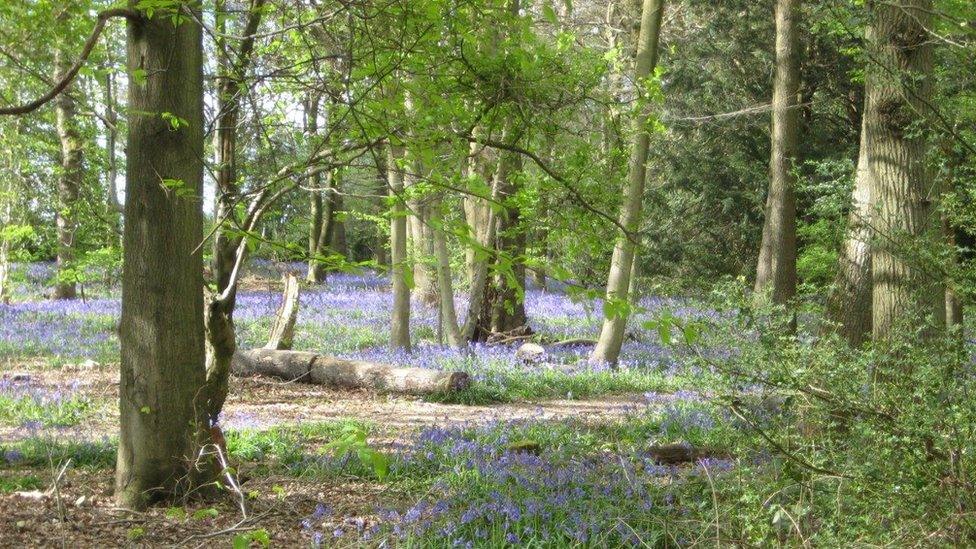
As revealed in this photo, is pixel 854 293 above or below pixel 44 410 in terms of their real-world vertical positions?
above

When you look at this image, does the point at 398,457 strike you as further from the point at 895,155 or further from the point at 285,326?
the point at 285,326

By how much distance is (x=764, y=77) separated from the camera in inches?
786

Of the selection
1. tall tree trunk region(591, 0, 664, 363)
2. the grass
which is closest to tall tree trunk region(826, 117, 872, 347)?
tall tree trunk region(591, 0, 664, 363)

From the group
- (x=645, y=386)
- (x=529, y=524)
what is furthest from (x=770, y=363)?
(x=645, y=386)

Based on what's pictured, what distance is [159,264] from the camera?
4973 mm

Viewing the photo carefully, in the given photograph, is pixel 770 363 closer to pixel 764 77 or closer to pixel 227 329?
pixel 227 329

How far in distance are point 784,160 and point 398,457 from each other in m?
10.3

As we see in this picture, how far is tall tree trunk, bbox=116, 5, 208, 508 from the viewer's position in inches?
194

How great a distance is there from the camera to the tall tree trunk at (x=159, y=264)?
16.1 ft

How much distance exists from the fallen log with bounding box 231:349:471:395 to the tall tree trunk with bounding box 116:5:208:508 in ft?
17.8

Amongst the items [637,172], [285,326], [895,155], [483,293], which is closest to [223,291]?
[895,155]

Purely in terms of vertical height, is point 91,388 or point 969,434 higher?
point 969,434

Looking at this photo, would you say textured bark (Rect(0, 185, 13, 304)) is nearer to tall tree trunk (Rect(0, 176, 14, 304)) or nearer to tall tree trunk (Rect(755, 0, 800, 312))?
tall tree trunk (Rect(0, 176, 14, 304))

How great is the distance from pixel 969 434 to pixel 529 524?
87.0 inches
